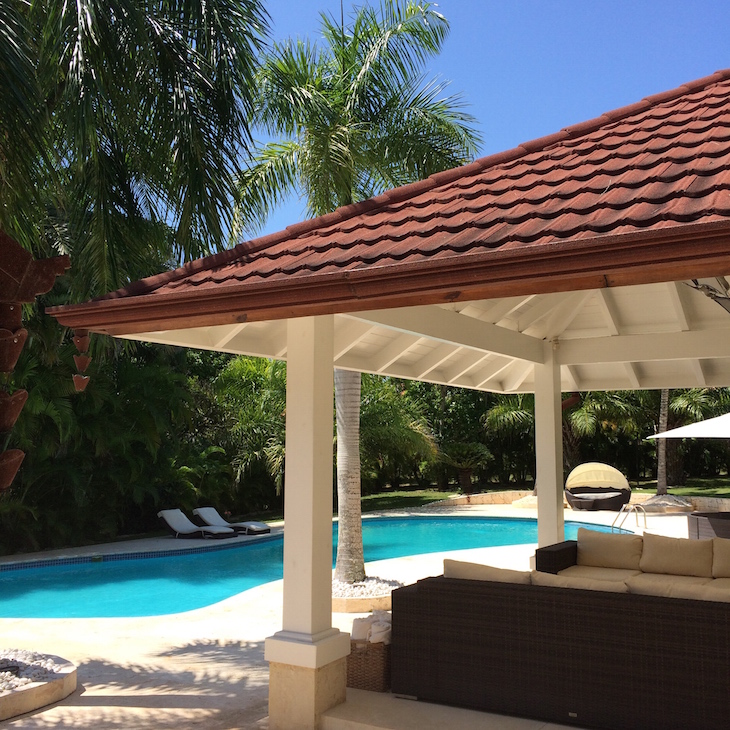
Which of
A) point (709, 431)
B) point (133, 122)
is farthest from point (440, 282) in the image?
point (709, 431)

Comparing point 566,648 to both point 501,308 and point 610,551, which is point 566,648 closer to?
point 610,551

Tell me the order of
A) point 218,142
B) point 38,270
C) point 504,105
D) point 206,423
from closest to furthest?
point 38,270, point 218,142, point 206,423, point 504,105

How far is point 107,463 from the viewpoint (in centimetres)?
1964

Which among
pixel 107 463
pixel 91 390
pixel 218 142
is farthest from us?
pixel 107 463

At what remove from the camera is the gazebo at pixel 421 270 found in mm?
3965

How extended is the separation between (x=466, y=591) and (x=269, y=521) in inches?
711

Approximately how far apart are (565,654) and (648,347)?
4.97 metres

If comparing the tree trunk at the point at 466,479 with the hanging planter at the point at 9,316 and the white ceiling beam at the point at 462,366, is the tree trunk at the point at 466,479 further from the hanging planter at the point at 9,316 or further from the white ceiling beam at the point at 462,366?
the hanging planter at the point at 9,316

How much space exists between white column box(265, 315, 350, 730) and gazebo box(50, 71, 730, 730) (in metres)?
0.01

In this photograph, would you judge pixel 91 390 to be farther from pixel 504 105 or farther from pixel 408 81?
pixel 504 105

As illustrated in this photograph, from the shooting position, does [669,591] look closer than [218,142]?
Yes

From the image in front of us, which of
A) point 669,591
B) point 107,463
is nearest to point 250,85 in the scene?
point 669,591

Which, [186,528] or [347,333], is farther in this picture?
[186,528]

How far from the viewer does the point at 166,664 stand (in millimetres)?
8023
